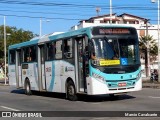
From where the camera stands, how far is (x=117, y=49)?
1814 cm

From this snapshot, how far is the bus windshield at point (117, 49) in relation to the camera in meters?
17.9

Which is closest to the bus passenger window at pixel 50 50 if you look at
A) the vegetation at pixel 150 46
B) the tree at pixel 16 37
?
the vegetation at pixel 150 46

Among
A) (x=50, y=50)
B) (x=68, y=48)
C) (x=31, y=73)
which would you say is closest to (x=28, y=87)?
(x=31, y=73)

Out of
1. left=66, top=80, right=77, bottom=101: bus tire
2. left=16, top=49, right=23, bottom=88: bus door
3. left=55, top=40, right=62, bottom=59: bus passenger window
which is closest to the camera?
left=66, top=80, right=77, bottom=101: bus tire

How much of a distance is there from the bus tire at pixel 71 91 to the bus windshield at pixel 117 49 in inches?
95.0

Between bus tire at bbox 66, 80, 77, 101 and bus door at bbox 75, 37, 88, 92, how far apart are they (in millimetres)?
555

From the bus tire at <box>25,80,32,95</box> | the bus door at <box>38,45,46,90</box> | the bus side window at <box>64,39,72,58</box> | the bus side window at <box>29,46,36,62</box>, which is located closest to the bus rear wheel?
the bus side window at <box>64,39,72,58</box>

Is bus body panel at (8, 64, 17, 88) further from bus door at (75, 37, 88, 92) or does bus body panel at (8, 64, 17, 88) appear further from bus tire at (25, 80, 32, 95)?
bus door at (75, 37, 88, 92)

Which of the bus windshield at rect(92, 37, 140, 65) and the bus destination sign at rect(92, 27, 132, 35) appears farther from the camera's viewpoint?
the bus destination sign at rect(92, 27, 132, 35)

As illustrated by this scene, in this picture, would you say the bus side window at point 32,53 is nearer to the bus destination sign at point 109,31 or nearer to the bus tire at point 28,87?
the bus tire at point 28,87

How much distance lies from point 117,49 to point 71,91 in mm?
3120

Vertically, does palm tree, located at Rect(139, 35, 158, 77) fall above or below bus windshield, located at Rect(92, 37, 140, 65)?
above

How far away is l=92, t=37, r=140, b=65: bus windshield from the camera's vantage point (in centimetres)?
1786

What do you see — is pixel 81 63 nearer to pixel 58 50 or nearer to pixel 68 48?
pixel 68 48
